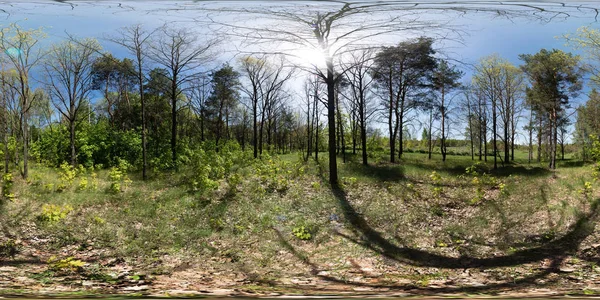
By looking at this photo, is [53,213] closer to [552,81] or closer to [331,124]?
[331,124]

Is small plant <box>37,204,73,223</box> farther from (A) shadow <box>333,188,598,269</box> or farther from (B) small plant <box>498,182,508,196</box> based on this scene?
(B) small plant <box>498,182,508,196</box>

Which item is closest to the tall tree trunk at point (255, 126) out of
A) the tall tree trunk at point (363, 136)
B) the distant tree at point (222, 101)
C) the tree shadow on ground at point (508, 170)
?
the distant tree at point (222, 101)

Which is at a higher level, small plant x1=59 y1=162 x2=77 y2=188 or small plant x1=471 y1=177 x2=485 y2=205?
small plant x1=59 y1=162 x2=77 y2=188

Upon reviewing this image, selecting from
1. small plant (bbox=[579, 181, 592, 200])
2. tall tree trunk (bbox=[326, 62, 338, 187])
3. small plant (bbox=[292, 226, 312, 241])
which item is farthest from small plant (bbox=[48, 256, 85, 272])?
small plant (bbox=[579, 181, 592, 200])

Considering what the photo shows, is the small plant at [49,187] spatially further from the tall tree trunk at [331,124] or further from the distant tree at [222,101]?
the tall tree trunk at [331,124]

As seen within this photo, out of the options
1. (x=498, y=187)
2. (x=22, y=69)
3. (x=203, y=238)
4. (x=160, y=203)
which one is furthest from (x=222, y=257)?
(x=498, y=187)

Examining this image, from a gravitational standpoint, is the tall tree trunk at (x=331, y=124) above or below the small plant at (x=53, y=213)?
above

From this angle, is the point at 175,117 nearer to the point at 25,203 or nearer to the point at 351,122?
the point at 25,203
